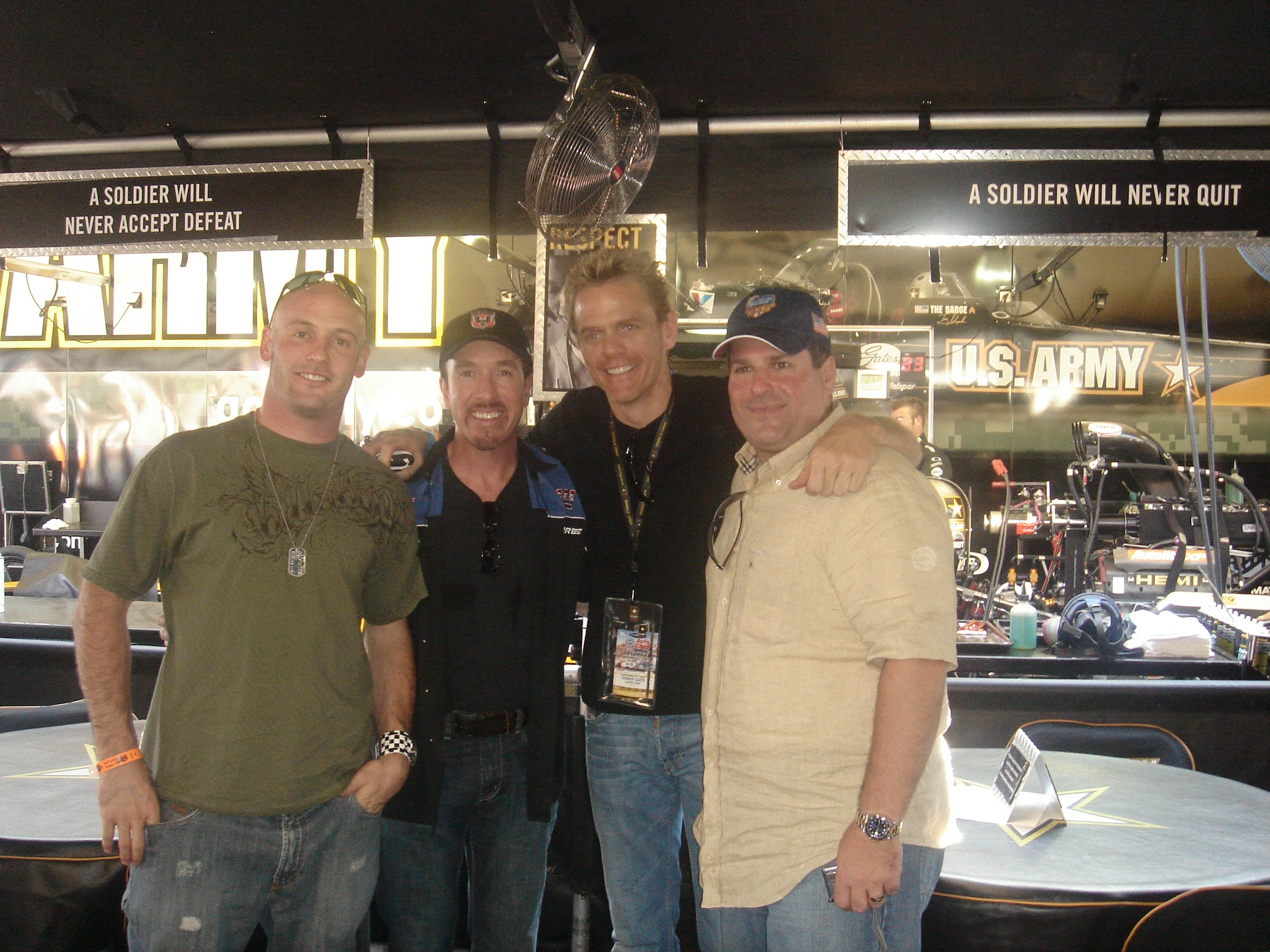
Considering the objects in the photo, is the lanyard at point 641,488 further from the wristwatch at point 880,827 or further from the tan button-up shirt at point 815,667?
the wristwatch at point 880,827

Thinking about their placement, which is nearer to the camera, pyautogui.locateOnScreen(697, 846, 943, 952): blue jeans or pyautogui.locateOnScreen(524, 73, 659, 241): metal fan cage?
pyautogui.locateOnScreen(697, 846, 943, 952): blue jeans

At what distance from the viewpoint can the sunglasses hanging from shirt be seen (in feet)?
6.33

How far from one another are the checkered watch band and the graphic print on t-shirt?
41 centimetres

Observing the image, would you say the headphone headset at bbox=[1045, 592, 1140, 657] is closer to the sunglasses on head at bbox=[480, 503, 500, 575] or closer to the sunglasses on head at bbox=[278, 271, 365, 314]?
the sunglasses on head at bbox=[480, 503, 500, 575]

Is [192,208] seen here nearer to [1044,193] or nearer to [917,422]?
[1044,193]

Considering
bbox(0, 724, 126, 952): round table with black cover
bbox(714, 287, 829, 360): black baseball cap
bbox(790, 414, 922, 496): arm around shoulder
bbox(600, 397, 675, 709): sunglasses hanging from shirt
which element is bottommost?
bbox(0, 724, 126, 952): round table with black cover

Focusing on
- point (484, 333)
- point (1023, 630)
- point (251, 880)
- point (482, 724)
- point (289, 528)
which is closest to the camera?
point (251, 880)

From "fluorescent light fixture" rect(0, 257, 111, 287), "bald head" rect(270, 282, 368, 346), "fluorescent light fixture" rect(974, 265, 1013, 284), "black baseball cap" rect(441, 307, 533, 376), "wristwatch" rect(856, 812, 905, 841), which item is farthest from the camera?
"fluorescent light fixture" rect(974, 265, 1013, 284)

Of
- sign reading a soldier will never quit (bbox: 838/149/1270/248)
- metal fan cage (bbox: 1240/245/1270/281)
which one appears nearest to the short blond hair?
sign reading a soldier will never quit (bbox: 838/149/1270/248)

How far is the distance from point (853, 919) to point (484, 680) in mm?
913

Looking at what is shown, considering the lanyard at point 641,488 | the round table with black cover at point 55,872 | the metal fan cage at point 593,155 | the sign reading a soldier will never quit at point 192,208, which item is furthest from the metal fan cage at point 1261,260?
the round table with black cover at point 55,872

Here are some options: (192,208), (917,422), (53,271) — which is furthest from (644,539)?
(53,271)

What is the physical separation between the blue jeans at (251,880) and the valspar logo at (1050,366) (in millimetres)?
8420

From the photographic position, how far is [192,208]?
3.39 metres
